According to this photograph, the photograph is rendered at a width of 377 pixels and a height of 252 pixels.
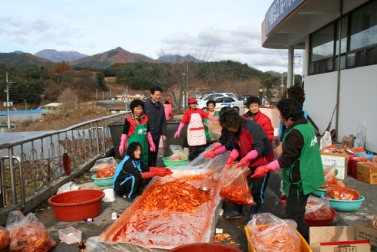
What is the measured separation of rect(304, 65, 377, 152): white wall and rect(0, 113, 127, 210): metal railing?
275 inches

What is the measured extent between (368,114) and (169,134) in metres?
5.30

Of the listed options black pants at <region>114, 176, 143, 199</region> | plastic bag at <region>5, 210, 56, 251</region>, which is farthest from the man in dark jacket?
plastic bag at <region>5, 210, 56, 251</region>

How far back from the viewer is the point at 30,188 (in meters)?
5.59

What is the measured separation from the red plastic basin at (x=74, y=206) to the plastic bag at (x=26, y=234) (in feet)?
2.70

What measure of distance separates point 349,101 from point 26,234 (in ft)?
29.3

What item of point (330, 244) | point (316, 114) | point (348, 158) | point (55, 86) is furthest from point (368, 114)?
point (55, 86)

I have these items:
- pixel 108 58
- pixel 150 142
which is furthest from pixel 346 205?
pixel 108 58

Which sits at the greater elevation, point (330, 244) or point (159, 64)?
point (159, 64)

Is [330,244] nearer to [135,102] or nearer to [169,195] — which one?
[169,195]

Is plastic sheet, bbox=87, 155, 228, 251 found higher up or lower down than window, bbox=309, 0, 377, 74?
lower down

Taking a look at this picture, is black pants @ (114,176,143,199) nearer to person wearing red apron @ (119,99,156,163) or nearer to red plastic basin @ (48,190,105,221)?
red plastic basin @ (48,190,105,221)

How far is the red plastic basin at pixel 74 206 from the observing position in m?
4.52

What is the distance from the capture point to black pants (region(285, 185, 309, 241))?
11.4 ft

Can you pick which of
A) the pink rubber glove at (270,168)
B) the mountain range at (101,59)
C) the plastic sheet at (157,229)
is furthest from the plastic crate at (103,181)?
the mountain range at (101,59)
